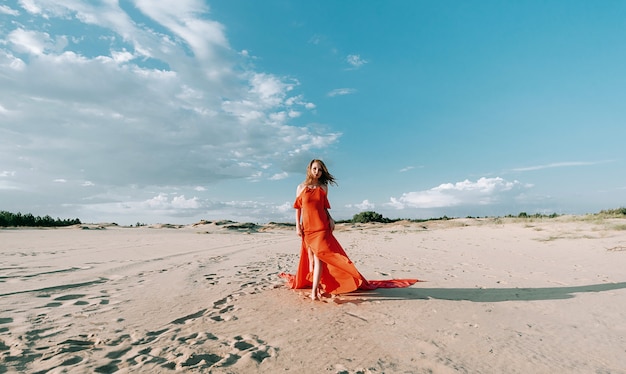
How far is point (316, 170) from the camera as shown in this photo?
527 cm

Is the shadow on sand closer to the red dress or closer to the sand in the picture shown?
the sand

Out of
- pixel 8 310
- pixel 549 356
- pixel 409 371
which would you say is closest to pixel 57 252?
pixel 8 310

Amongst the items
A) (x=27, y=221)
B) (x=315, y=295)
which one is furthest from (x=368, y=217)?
(x=315, y=295)

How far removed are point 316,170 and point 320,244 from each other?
1.08 meters

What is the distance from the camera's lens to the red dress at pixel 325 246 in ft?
16.2

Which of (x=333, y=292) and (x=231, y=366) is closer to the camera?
(x=231, y=366)

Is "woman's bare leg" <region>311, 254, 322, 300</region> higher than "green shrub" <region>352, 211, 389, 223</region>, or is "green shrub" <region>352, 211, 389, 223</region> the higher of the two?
"green shrub" <region>352, 211, 389, 223</region>

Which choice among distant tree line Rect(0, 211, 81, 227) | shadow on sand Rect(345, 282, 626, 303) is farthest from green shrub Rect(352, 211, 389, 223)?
shadow on sand Rect(345, 282, 626, 303)

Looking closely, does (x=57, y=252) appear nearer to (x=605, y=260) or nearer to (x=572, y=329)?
(x=572, y=329)

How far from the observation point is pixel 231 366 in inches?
108

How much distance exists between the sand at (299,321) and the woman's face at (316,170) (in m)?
1.75

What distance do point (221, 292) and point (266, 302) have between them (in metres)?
0.92

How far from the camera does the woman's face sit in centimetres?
527

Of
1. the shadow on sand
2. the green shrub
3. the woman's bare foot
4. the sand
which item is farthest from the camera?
the green shrub
